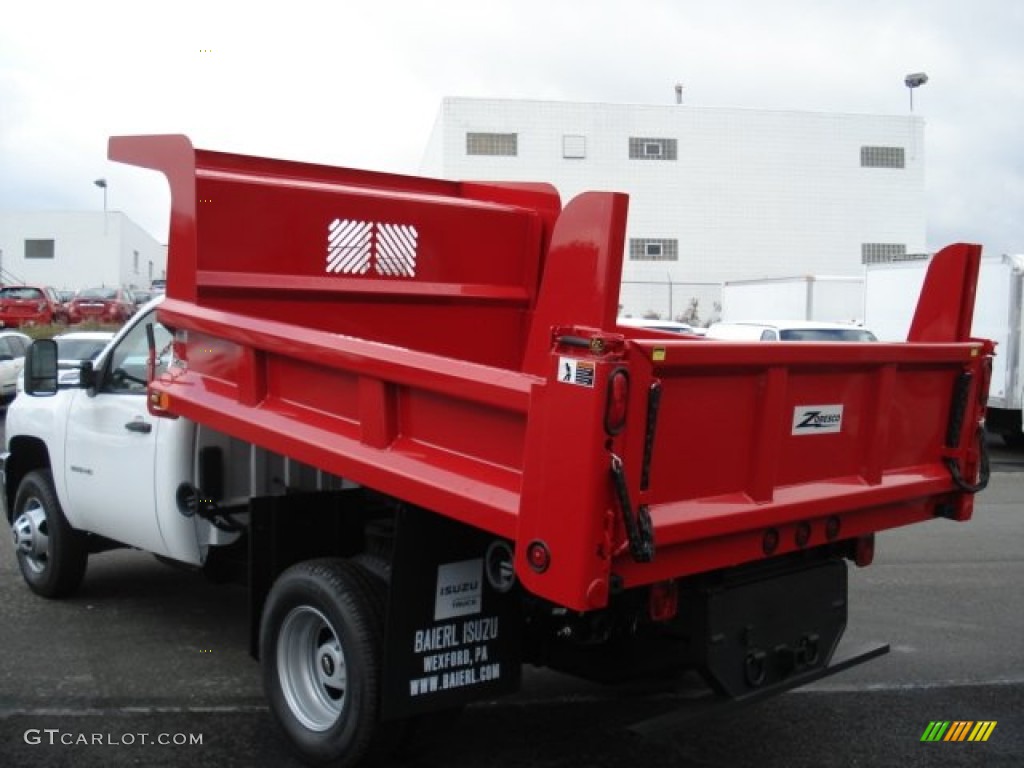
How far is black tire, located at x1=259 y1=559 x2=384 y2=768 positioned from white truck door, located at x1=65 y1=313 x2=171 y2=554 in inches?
57.3

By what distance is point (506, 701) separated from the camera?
5.39 metres

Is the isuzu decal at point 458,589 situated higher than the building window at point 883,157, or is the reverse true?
the building window at point 883,157

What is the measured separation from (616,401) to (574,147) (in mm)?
39054

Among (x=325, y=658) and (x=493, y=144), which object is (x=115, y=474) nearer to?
(x=325, y=658)

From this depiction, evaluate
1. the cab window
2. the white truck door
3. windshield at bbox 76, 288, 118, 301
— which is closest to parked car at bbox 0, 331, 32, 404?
the white truck door

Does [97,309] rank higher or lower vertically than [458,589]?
lower

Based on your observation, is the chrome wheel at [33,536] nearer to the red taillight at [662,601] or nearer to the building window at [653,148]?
the red taillight at [662,601]

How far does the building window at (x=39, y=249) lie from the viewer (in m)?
58.1

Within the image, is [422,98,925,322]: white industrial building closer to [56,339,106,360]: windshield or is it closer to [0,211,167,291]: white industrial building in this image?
[0,211,167,291]: white industrial building

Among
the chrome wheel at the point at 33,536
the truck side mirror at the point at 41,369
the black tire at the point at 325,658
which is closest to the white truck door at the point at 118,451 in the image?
the truck side mirror at the point at 41,369

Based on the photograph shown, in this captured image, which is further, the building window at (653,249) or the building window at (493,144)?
the building window at (653,249)

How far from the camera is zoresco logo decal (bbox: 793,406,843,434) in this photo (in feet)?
13.3

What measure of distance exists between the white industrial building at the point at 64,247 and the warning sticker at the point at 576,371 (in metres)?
58.3

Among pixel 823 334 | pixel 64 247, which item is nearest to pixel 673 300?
pixel 823 334
